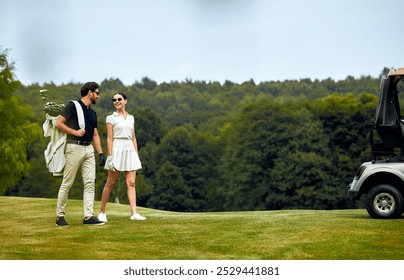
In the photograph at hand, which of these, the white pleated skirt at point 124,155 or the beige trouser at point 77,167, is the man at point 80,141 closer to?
the beige trouser at point 77,167

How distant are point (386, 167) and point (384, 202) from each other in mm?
654

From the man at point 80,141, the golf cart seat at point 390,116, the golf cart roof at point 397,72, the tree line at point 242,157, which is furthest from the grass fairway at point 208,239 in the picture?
the tree line at point 242,157

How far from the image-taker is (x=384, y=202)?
48.9 ft

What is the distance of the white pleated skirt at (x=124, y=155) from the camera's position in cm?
1446

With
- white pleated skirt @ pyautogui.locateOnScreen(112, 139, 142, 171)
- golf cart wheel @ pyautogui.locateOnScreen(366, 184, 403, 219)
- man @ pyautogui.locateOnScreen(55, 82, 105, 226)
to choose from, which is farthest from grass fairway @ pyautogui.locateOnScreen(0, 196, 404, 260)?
white pleated skirt @ pyautogui.locateOnScreen(112, 139, 142, 171)

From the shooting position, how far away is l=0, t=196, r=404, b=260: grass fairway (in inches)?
440

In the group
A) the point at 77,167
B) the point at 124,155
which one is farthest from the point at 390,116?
the point at 77,167

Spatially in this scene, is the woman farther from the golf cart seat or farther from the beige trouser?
the golf cart seat

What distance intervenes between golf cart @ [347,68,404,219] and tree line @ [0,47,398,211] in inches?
1374
